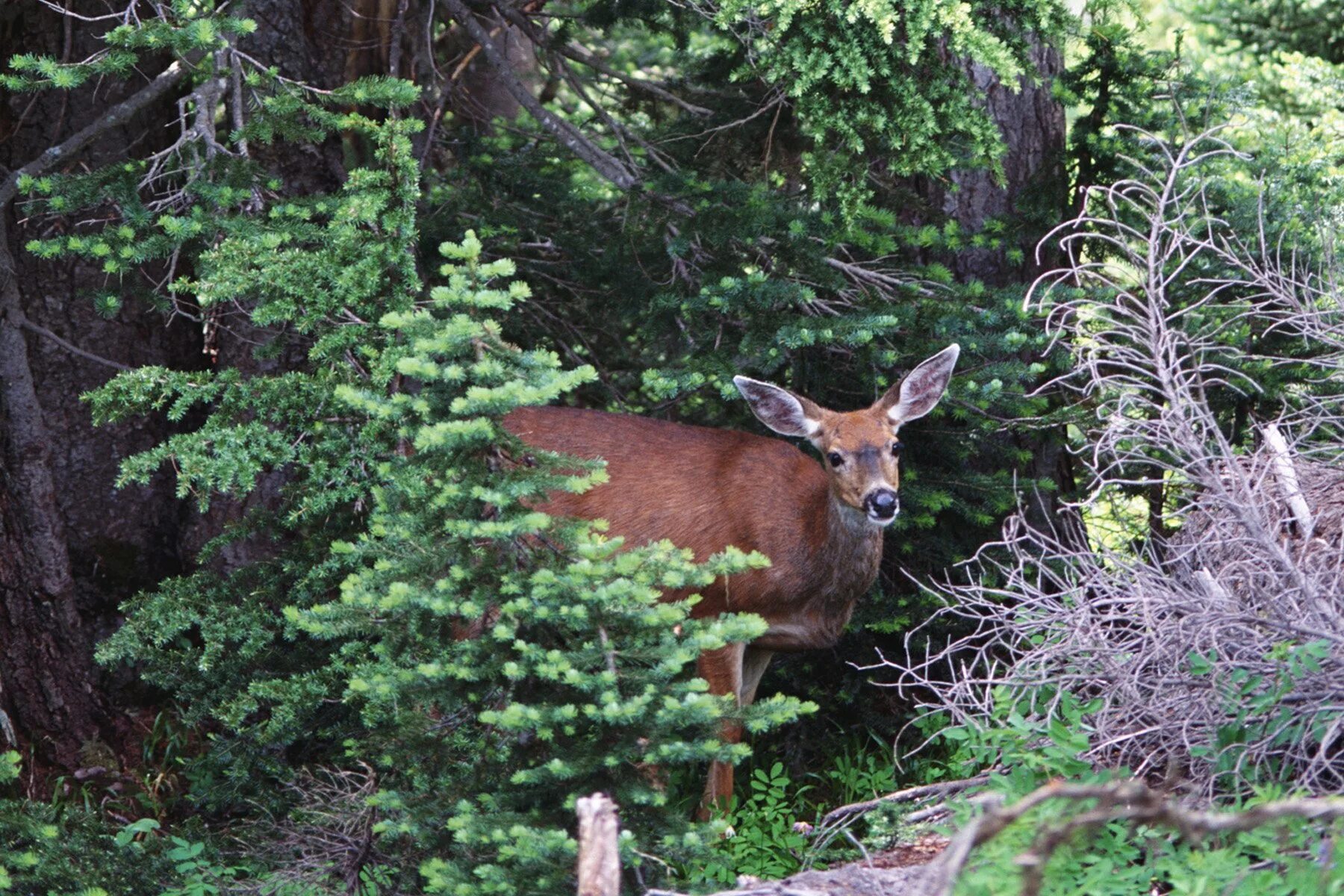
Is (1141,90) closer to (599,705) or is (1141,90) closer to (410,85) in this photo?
(410,85)

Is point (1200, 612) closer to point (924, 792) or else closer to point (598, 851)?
point (924, 792)

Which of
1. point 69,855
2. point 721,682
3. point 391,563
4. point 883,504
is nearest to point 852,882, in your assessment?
point 391,563

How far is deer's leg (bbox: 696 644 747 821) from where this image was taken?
6582 mm

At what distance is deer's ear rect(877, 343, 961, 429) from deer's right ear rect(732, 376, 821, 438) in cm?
34

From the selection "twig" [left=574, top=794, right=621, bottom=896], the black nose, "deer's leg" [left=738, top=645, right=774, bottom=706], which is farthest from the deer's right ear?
"twig" [left=574, top=794, right=621, bottom=896]

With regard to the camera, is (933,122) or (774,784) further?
(774,784)

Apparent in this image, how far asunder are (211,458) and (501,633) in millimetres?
1705

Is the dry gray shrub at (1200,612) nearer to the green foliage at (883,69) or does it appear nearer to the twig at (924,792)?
the twig at (924,792)

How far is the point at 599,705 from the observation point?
4297 mm

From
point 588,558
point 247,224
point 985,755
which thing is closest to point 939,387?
point 985,755

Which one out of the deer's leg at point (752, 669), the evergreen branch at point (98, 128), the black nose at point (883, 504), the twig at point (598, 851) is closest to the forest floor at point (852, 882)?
the twig at point (598, 851)

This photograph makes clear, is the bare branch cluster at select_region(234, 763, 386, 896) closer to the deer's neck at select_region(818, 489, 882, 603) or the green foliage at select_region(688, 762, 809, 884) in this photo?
the green foliage at select_region(688, 762, 809, 884)

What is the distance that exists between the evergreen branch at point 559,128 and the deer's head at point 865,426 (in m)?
1.19

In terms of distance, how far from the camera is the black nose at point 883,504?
20.9 ft
